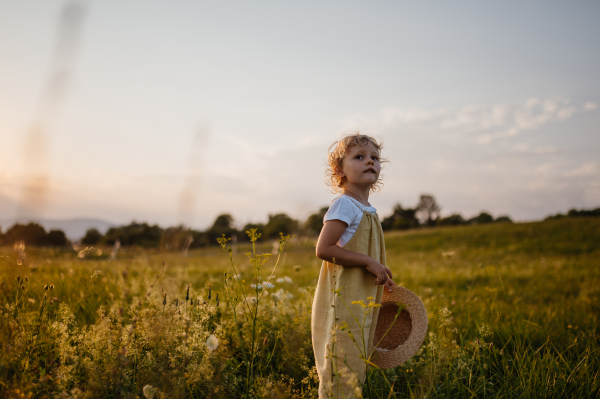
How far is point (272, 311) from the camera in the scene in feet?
11.2

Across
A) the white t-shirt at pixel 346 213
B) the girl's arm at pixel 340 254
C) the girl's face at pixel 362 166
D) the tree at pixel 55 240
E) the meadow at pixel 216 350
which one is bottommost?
the meadow at pixel 216 350

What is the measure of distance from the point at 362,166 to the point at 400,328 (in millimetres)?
1361

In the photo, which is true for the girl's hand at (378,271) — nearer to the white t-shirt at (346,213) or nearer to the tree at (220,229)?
the white t-shirt at (346,213)

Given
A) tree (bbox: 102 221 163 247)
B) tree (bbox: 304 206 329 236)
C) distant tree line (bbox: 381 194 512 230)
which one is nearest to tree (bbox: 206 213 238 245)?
tree (bbox: 102 221 163 247)

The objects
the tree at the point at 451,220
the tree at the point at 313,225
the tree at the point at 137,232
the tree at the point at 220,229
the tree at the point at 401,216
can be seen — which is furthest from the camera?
the tree at the point at 401,216

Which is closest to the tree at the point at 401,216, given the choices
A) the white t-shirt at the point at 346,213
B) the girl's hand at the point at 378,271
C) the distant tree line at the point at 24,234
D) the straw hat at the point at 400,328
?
the straw hat at the point at 400,328

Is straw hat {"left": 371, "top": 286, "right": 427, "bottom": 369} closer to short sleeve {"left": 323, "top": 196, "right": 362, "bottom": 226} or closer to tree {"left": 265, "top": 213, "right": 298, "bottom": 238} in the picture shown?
short sleeve {"left": 323, "top": 196, "right": 362, "bottom": 226}

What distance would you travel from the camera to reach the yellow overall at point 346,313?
229 cm

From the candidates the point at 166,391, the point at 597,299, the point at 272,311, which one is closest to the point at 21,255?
the point at 166,391

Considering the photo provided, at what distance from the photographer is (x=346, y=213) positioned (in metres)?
2.39

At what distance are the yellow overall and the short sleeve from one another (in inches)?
4.6

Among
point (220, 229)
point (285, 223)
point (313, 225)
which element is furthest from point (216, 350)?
point (220, 229)

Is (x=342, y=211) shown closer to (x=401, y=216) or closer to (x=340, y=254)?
(x=340, y=254)

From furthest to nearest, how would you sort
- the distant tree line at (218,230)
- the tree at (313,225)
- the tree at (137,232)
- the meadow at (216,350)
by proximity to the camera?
1. the tree at (313,225)
2. the tree at (137,232)
3. the distant tree line at (218,230)
4. the meadow at (216,350)
